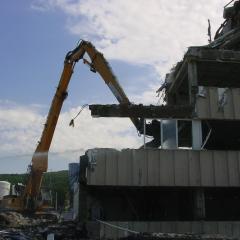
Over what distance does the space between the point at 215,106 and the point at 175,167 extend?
2924 millimetres

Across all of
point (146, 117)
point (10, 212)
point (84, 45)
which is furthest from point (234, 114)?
point (10, 212)

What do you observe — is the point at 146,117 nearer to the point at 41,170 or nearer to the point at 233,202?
the point at 233,202

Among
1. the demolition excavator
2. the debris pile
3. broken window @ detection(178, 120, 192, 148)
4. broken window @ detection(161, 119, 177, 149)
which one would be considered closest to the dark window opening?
broken window @ detection(178, 120, 192, 148)

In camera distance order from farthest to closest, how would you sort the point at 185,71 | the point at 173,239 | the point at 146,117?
the point at 185,71 → the point at 146,117 → the point at 173,239

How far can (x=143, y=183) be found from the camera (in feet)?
60.4

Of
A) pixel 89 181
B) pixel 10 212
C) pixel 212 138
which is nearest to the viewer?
pixel 89 181

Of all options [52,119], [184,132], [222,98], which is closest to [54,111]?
[52,119]

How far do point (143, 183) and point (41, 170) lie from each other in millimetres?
10463

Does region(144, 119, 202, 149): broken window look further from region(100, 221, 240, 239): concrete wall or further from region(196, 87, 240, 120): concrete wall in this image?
region(100, 221, 240, 239): concrete wall

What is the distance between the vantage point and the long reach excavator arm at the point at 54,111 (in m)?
27.2

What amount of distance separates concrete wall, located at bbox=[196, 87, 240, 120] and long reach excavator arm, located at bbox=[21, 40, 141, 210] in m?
8.37

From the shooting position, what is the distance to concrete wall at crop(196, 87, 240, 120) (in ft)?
63.5

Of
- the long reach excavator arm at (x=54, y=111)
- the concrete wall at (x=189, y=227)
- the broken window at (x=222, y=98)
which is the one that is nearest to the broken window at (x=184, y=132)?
the broken window at (x=222, y=98)

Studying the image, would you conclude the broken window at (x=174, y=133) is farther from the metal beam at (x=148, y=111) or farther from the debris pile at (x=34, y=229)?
the debris pile at (x=34, y=229)
